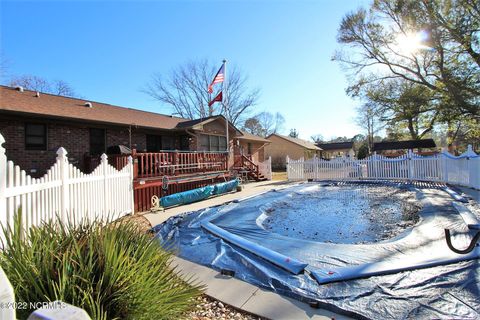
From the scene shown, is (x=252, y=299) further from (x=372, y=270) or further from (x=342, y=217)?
(x=342, y=217)

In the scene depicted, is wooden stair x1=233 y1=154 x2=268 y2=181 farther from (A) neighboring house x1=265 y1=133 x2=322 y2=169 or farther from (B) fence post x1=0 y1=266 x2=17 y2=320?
(A) neighboring house x1=265 y1=133 x2=322 y2=169

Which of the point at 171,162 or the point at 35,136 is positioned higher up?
the point at 35,136

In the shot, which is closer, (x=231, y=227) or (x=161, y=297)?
(x=161, y=297)

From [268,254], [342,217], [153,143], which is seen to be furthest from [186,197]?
[153,143]

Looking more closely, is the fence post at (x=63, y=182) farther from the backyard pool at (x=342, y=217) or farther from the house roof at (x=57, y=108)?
the house roof at (x=57, y=108)

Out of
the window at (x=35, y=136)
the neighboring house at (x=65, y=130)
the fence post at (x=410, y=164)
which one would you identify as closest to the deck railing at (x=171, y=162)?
the neighboring house at (x=65, y=130)

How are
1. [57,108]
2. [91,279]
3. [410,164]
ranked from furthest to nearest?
[410,164]
[57,108]
[91,279]

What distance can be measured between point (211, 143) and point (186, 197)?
9097mm

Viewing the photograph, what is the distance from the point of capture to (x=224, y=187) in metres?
13.2

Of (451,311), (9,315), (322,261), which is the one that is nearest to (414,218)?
(322,261)

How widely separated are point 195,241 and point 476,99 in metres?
22.1

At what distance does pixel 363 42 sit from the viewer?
2303 cm

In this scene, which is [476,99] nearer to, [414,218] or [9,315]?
[414,218]

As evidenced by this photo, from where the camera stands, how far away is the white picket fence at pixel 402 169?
36.5 feet
